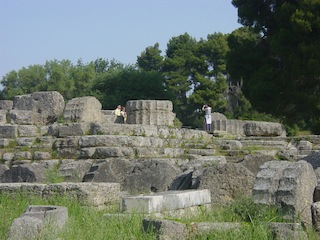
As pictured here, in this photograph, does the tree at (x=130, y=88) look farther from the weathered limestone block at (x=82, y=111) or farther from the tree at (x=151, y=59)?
the weathered limestone block at (x=82, y=111)

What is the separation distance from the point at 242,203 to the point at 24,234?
242 centimetres

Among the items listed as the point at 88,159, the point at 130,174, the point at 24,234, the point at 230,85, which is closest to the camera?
the point at 24,234

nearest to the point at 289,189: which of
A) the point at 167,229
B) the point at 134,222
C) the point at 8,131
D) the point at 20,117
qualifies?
the point at 167,229

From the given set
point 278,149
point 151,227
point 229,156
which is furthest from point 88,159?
→ point 151,227

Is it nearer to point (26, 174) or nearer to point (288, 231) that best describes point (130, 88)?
point (26, 174)

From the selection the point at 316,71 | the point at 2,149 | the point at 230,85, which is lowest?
the point at 2,149

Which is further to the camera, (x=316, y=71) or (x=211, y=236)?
(x=316, y=71)

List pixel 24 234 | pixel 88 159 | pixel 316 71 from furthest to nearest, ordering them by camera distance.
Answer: pixel 316 71
pixel 88 159
pixel 24 234

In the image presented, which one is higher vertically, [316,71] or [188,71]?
[188,71]

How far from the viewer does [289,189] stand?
6402 mm

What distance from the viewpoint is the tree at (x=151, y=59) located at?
6362cm

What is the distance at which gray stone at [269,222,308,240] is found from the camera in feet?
18.2

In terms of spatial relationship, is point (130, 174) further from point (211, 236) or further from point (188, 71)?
point (188, 71)

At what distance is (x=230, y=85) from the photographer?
175ft
